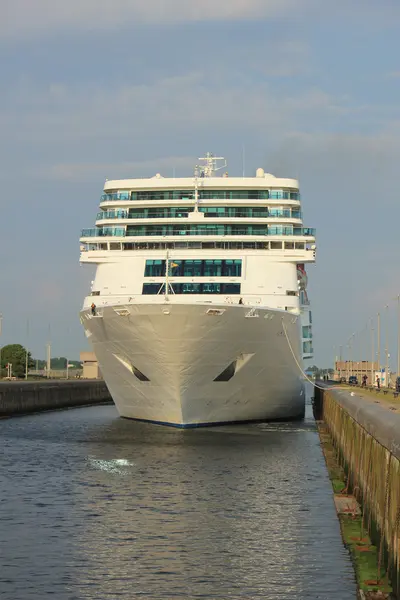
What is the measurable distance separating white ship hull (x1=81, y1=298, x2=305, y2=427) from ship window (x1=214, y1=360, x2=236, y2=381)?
7 cm

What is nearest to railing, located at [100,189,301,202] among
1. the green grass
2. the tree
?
the green grass

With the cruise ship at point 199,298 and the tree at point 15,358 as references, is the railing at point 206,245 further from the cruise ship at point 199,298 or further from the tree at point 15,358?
the tree at point 15,358

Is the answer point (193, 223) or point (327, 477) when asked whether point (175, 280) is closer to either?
point (193, 223)

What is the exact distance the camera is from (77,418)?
204 feet

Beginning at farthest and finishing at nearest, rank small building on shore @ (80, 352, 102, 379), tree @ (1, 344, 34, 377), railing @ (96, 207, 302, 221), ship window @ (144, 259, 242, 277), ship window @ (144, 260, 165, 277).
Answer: tree @ (1, 344, 34, 377)
small building on shore @ (80, 352, 102, 379)
railing @ (96, 207, 302, 221)
ship window @ (144, 260, 165, 277)
ship window @ (144, 259, 242, 277)

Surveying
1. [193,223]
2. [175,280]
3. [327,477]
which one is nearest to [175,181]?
[193,223]

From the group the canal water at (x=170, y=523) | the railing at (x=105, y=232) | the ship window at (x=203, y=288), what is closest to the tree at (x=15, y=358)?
the railing at (x=105, y=232)

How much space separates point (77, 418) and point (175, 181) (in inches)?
709

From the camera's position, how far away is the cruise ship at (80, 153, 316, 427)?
41.6m

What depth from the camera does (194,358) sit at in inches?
1626

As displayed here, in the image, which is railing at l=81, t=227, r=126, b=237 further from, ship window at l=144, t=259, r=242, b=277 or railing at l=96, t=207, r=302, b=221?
ship window at l=144, t=259, r=242, b=277

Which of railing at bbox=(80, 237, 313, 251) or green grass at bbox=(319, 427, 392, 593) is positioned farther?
railing at bbox=(80, 237, 313, 251)

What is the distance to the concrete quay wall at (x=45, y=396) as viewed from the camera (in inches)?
2482

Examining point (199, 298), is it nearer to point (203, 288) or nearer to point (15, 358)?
point (203, 288)
